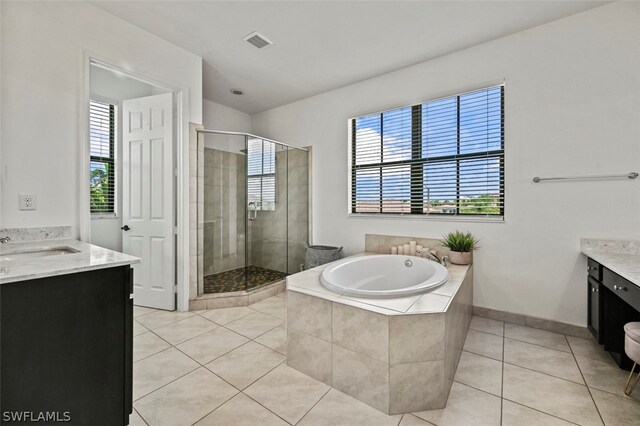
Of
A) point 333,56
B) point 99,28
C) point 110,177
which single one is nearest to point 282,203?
point 333,56

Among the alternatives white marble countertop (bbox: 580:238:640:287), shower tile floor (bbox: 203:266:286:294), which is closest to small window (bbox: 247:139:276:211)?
shower tile floor (bbox: 203:266:286:294)

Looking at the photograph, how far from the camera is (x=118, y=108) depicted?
11.0 ft

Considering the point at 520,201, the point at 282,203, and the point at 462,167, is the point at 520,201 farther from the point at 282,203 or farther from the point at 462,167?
the point at 282,203

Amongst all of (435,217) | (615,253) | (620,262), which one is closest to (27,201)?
(435,217)

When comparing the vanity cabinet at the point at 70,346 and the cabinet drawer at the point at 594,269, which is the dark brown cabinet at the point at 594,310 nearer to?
the cabinet drawer at the point at 594,269

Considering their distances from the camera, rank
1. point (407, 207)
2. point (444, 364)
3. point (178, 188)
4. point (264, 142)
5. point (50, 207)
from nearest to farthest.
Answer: point (444, 364), point (50, 207), point (178, 188), point (407, 207), point (264, 142)

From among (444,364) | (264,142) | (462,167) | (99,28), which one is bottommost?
(444,364)

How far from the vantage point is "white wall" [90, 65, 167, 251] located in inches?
124

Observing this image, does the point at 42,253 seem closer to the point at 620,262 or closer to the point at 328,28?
the point at 328,28

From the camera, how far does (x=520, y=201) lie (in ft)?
8.20

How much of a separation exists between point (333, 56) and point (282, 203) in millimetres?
1907

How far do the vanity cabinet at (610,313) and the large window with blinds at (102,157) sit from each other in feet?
15.7

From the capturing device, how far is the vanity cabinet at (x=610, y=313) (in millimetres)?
1810

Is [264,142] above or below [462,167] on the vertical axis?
above
